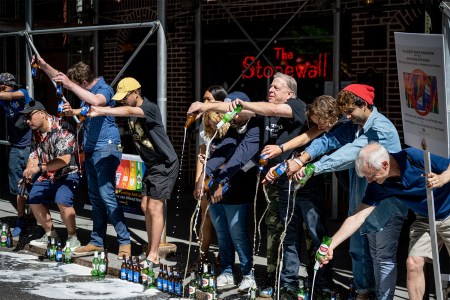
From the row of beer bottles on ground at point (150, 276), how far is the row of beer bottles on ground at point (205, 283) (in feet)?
0.63

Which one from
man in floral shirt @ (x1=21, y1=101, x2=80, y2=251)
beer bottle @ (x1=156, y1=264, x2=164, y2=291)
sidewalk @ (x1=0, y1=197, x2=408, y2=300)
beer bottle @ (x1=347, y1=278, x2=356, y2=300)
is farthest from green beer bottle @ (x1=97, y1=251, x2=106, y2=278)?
beer bottle @ (x1=347, y1=278, x2=356, y2=300)

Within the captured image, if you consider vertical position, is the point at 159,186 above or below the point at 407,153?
below

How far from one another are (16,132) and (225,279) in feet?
14.1

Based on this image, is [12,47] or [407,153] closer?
[407,153]

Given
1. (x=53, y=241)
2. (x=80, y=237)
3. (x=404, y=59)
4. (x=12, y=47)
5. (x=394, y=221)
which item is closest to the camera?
(x=404, y=59)

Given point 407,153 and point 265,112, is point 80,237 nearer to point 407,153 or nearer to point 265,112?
point 265,112

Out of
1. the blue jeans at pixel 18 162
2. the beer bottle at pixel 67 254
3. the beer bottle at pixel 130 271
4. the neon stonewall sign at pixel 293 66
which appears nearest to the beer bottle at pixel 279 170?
the beer bottle at pixel 130 271

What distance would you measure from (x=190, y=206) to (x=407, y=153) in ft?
21.2

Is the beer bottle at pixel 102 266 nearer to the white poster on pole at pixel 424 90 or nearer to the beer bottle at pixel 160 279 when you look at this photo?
the beer bottle at pixel 160 279

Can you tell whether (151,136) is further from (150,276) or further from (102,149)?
(150,276)

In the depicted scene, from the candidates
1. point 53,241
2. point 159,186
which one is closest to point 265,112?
point 159,186

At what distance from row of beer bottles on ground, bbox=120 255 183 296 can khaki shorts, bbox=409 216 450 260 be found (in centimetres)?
246

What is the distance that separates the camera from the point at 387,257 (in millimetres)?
6273

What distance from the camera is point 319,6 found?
33.6 ft
